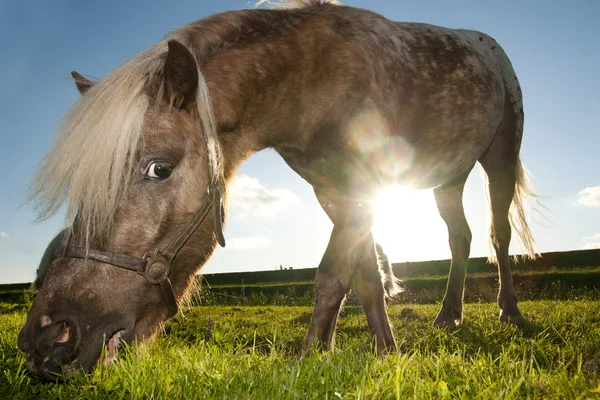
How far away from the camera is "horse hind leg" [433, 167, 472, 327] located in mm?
6302

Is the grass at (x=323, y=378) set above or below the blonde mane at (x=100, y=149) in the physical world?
below

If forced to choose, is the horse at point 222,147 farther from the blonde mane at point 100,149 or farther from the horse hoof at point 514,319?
the horse hoof at point 514,319

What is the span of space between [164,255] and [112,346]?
2.16 ft

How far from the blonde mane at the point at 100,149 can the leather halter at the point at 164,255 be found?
0.44 feet

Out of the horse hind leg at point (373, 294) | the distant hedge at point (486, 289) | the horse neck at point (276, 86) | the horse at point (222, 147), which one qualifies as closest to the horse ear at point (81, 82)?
the horse at point (222, 147)

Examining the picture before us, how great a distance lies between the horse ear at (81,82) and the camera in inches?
153

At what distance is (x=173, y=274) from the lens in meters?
3.28

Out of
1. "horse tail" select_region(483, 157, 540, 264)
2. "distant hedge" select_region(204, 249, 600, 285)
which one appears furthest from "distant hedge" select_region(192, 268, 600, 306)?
"horse tail" select_region(483, 157, 540, 264)

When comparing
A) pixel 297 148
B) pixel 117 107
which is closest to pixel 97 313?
pixel 117 107

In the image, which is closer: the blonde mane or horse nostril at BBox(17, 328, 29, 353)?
horse nostril at BBox(17, 328, 29, 353)

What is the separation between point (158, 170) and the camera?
3109 millimetres

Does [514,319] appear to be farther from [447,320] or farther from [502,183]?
[502,183]

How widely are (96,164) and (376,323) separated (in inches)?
106

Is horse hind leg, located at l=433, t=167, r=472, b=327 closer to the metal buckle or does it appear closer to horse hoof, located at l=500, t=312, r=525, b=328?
horse hoof, located at l=500, t=312, r=525, b=328
